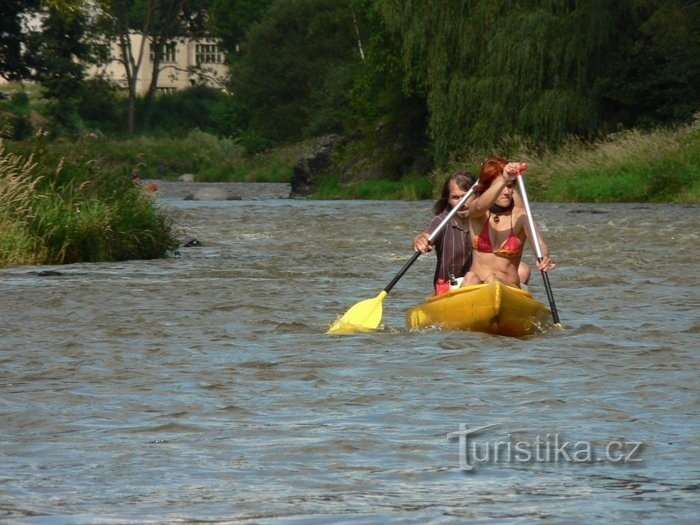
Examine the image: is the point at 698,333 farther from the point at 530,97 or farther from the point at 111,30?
the point at 111,30

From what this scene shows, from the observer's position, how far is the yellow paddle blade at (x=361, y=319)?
11.1 meters

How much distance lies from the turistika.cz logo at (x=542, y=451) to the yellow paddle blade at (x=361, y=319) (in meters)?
4.48

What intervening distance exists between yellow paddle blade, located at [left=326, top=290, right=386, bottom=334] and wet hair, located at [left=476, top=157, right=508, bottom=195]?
130 cm

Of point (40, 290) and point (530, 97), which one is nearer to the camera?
point (40, 290)

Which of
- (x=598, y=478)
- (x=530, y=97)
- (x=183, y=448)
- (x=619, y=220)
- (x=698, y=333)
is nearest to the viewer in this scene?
(x=598, y=478)

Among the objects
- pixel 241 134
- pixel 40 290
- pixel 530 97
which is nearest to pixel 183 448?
pixel 40 290

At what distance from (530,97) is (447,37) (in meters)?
3.10

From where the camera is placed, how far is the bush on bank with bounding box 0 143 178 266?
674 inches

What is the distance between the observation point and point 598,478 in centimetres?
571

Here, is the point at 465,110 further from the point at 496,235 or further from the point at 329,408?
the point at 329,408

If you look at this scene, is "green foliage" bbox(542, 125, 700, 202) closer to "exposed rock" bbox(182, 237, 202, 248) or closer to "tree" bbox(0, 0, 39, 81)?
"exposed rock" bbox(182, 237, 202, 248)

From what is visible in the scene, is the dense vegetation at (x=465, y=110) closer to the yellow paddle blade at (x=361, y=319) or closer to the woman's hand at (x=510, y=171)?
the yellow paddle blade at (x=361, y=319)

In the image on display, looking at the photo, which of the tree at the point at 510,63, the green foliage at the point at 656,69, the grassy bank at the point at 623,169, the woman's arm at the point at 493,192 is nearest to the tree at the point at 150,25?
the tree at the point at 510,63

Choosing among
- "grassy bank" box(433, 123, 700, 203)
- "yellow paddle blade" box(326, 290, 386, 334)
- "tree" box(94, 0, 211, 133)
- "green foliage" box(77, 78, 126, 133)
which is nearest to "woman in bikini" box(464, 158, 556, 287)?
"yellow paddle blade" box(326, 290, 386, 334)
